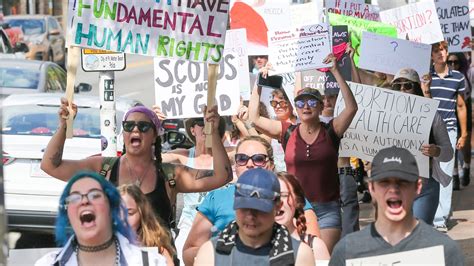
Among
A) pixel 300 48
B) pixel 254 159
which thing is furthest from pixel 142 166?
pixel 300 48

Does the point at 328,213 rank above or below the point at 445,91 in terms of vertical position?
below

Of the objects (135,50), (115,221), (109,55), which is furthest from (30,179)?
(115,221)

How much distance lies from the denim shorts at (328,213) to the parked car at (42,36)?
26.8 meters

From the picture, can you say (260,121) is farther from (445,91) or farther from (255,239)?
(255,239)

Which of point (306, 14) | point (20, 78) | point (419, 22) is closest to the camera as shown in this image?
point (306, 14)

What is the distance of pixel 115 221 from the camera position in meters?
5.60

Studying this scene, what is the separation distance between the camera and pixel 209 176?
7844 millimetres

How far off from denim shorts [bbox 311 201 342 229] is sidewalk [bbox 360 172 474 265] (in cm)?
218

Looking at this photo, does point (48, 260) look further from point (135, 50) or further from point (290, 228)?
point (135, 50)

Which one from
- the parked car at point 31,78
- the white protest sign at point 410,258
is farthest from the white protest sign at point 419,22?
the white protest sign at point 410,258

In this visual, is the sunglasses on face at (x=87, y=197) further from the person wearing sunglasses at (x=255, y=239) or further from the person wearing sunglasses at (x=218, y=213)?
the person wearing sunglasses at (x=218, y=213)

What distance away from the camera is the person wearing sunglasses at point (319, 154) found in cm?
928

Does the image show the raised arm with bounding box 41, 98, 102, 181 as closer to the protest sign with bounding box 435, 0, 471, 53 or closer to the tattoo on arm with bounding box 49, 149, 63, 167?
the tattoo on arm with bounding box 49, 149, 63, 167

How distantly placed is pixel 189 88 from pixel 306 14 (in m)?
3.07
